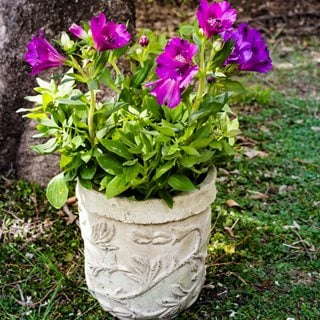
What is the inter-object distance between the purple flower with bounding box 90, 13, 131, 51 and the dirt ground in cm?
293

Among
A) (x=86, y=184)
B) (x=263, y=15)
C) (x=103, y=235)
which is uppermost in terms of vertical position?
(x=86, y=184)

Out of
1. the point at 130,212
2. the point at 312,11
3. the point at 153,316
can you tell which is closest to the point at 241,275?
the point at 153,316

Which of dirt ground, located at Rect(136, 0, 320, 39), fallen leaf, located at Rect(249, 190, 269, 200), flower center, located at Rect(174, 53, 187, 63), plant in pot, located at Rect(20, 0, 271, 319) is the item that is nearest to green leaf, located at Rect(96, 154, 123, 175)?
plant in pot, located at Rect(20, 0, 271, 319)

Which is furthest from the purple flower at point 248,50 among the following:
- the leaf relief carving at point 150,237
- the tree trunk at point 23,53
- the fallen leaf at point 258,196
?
the fallen leaf at point 258,196

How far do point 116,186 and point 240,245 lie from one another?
2.80ft

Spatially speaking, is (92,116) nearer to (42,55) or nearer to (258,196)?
(42,55)

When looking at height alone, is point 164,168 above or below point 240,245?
above

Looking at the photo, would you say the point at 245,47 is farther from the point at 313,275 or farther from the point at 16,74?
the point at 16,74

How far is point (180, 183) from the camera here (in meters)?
1.94

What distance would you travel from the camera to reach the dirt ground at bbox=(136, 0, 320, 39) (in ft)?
15.7

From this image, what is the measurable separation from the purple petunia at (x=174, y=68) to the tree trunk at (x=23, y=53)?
1020 millimetres

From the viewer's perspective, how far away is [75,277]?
95.5 inches

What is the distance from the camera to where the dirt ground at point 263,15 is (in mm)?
4797

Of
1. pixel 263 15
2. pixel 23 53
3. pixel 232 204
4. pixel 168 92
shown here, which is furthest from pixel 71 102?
pixel 263 15
